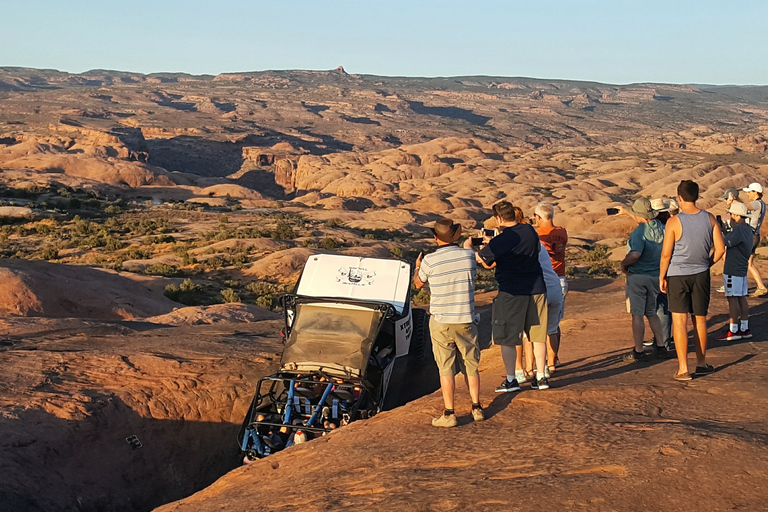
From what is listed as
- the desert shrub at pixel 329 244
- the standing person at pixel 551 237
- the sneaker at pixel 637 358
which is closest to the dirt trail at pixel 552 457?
the sneaker at pixel 637 358

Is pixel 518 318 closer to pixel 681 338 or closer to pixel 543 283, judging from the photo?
pixel 543 283

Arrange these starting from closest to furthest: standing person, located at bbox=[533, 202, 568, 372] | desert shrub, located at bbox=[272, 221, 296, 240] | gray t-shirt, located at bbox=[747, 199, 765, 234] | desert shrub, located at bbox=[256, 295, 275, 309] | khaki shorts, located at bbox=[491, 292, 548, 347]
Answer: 1. khaki shorts, located at bbox=[491, 292, 548, 347]
2. standing person, located at bbox=[533, 202, 568, 372]
3. gray t-shirt, located at bbox=[747, 199, 765, 234]
4. desert shrub, located at bbox=[256, 295, 275, 309]
5. desert shrub, located at bbox=[272, 221, 296, 240]

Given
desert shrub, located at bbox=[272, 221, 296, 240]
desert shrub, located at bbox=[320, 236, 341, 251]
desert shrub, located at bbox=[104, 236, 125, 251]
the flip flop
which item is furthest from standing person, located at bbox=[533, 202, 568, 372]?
desert shrub, located at bbox=[272, 221, 296, 240]

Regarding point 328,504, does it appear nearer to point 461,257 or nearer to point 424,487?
point 424,487

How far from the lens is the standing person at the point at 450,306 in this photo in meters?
6.68

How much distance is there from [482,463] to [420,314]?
6.32 meters

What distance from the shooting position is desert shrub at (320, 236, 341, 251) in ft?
90.9

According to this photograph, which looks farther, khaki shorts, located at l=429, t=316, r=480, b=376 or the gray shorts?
the gray shorts

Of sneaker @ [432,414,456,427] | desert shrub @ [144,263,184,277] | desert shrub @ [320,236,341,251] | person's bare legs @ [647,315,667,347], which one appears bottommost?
desert shrub @ [144,263,184,277]

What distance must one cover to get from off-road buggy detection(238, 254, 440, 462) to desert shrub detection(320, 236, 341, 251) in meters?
16.5

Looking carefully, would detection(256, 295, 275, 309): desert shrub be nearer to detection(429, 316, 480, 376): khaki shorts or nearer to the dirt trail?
the dirt trail

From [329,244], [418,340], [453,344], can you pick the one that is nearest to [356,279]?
[418,340]

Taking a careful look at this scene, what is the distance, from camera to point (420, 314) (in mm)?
11930

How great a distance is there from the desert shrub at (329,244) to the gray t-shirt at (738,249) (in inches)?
735
